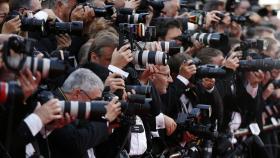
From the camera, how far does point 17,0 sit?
8344 millimetres

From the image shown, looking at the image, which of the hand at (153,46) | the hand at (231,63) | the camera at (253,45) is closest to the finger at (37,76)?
the hand at (153,46)

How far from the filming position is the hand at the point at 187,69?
8.96 metres

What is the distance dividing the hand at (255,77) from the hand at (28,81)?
5198mm

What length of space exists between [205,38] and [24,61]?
15.4 ft

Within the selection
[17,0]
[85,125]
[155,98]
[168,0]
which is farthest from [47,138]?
[168,0]

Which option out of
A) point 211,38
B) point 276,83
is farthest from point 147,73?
point 276,83

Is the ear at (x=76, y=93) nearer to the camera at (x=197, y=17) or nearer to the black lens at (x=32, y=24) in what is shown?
the black lens at (x=32, y=24)

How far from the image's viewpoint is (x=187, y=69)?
895cm

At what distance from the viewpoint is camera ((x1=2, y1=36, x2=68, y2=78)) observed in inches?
219

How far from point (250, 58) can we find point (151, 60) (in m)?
2.71

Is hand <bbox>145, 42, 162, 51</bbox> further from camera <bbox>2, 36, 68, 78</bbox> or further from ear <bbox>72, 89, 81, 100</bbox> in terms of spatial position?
camera <bbox>2, 36, 68, 78</bbox>

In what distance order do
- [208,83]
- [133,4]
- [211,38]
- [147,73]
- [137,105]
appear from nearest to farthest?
[137,105]
[147,73]
[133,4]
[208,83]
[211,38]

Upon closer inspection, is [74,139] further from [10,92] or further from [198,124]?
[198,124]

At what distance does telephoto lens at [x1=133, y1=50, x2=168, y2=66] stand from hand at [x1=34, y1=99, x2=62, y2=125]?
1903 mm
